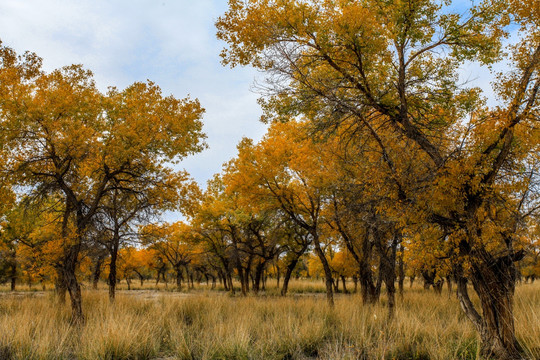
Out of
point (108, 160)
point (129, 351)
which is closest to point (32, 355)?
point (129, 351)

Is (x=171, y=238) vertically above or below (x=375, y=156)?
below

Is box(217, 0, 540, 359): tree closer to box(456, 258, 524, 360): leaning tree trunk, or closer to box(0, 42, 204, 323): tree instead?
box(456, 258, 524, 360): leaning tree trunk

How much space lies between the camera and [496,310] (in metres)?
6.59

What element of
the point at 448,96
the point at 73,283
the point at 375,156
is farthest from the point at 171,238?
the point at 448,96

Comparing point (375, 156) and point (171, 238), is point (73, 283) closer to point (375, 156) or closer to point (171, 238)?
point (375, 156)

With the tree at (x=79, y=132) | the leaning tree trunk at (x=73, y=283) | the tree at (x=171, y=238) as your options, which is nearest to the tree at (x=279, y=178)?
the tree at (x=79, y=132)

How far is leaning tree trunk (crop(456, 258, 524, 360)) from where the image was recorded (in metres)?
6.39

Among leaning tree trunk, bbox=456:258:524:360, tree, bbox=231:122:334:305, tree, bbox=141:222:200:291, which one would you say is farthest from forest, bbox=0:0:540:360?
tree, bbox=141:222:200:291

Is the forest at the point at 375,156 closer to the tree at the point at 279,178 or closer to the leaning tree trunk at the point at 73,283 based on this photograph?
the leaning tree trunk at the point at 73,283

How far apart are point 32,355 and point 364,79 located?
8.36 meters

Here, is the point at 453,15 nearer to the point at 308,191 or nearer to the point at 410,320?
the point at 410,320

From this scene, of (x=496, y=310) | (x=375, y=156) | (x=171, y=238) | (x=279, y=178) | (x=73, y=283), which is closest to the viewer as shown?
(x=496, y=310)

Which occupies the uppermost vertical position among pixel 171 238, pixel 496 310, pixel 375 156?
pixel 375 156

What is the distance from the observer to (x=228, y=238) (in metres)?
28.0
